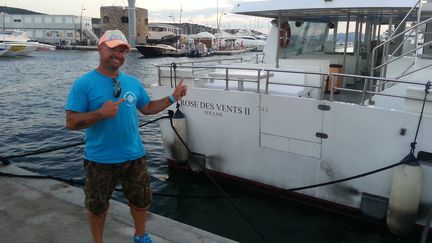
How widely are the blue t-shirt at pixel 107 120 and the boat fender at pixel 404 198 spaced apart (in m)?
3.31

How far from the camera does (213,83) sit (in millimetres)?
7070

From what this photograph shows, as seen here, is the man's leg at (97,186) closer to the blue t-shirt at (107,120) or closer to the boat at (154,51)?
the blue t-shirt at (107,120)

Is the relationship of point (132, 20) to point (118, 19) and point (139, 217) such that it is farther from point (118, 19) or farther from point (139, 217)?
point (139, 217)

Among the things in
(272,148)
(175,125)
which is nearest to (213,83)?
(175,125)

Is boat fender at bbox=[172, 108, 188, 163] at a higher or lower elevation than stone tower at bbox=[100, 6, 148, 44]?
lower

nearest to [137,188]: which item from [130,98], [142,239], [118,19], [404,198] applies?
[142,239]

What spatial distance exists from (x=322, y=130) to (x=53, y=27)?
97.3 metres

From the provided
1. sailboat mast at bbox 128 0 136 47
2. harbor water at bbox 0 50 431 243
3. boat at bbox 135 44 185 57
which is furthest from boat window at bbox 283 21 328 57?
sailboat mast at bbox 128 0 136 47

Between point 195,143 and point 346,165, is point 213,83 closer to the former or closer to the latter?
point 195,143

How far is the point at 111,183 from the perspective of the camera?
3137mm

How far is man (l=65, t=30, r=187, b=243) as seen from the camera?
9.21 feet

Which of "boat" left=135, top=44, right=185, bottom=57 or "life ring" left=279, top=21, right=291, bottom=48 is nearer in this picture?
"life ring" left=279, top=21, right=291, bottom=48

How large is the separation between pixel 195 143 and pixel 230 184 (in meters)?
0.95

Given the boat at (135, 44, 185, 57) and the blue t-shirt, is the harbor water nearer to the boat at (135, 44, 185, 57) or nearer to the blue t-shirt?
the blue t-shirt
